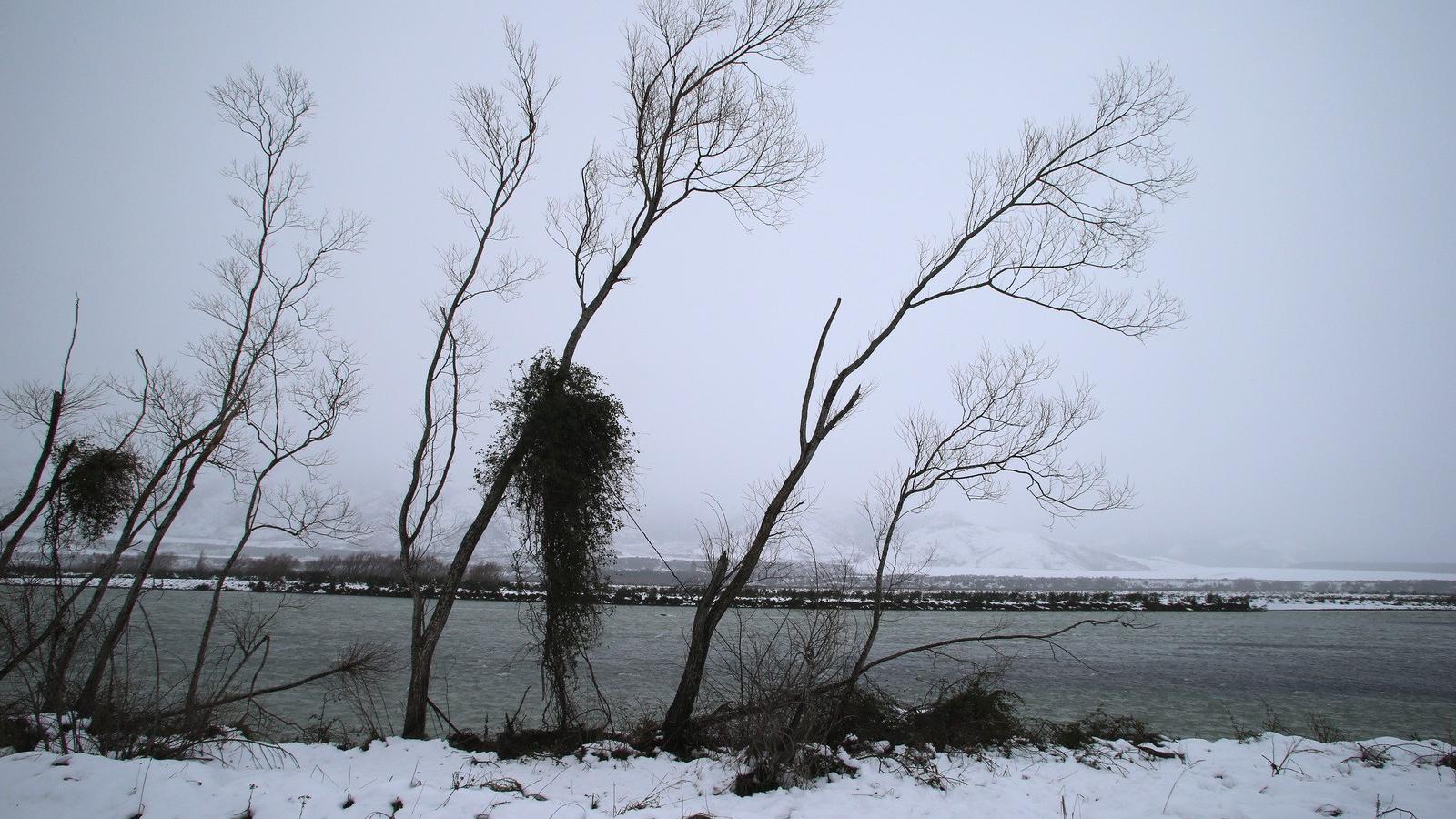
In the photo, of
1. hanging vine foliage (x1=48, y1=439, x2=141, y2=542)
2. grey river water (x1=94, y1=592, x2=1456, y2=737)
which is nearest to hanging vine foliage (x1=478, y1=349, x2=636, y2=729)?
grey river water (x1=94, y1=592, x2=1456, y2=737)

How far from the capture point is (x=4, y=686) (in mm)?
12695

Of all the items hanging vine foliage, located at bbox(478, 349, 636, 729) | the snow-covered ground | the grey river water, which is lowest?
the grey river water

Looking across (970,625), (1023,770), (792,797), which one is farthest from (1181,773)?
(970,625)

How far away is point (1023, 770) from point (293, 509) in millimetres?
11604

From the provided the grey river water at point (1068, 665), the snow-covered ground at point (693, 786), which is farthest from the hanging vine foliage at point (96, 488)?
the snow-covered ground at point (693, 786)

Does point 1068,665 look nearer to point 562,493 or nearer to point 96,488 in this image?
point 562,493

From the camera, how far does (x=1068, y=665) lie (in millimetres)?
20578

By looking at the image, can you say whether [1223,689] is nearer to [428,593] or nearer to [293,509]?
[293,509]

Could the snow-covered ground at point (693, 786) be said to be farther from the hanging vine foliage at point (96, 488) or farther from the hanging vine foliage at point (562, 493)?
the hanging vine foliage at point (96, 488)

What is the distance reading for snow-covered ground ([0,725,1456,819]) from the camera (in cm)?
486

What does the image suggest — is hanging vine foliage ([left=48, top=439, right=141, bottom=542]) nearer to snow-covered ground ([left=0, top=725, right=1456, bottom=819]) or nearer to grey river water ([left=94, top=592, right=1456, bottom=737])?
grey river water ([left=94, top=592, right=1456, bottom=737])

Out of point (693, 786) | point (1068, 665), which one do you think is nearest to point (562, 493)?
point (693, 786)

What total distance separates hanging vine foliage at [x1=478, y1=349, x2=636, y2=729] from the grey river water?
952 mm

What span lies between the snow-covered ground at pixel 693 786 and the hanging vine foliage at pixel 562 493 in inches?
65.9
